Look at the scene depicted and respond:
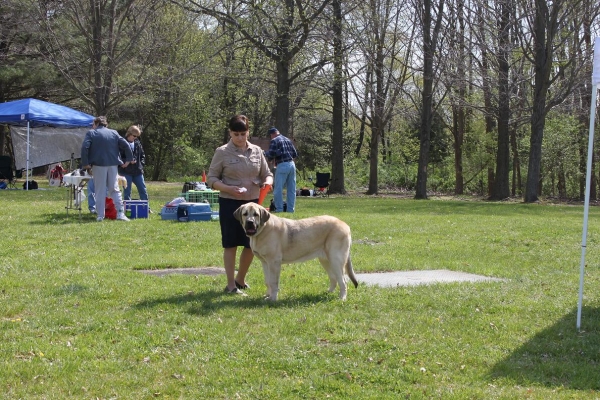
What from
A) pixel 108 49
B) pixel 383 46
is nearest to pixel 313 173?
pixel 383 46

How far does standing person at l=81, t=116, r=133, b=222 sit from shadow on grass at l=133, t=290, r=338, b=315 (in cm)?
697

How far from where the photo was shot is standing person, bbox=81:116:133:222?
43.1 ft

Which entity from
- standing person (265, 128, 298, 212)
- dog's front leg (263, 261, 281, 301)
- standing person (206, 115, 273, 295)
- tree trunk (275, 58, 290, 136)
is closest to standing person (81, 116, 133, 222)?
standing person (265, 128, 298, 212)

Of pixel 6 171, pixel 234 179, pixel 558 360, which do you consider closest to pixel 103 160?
pixel 234 179

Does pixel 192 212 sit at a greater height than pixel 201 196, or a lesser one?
lesser

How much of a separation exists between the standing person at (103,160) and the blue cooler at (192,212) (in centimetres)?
116

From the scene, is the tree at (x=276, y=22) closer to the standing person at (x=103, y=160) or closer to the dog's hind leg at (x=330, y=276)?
the standing person at (x=103, y=160)

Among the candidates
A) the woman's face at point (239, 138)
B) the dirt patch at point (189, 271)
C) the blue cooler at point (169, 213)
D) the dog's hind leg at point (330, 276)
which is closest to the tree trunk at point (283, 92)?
the blue cooler at point (169, 213)

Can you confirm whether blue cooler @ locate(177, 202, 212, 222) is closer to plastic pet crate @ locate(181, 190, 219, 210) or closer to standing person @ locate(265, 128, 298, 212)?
plastic pet crate @ locate(181, 190, 219, 210)

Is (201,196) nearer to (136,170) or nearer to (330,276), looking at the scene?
(136,170)

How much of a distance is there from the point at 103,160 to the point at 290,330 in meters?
Result: 8.70

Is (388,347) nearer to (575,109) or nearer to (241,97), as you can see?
(575,109)

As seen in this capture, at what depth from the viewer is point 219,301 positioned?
6695 millimetres

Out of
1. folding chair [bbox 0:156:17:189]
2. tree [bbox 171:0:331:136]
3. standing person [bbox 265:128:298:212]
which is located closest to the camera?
standing person [bbox 265:128:298:212]
